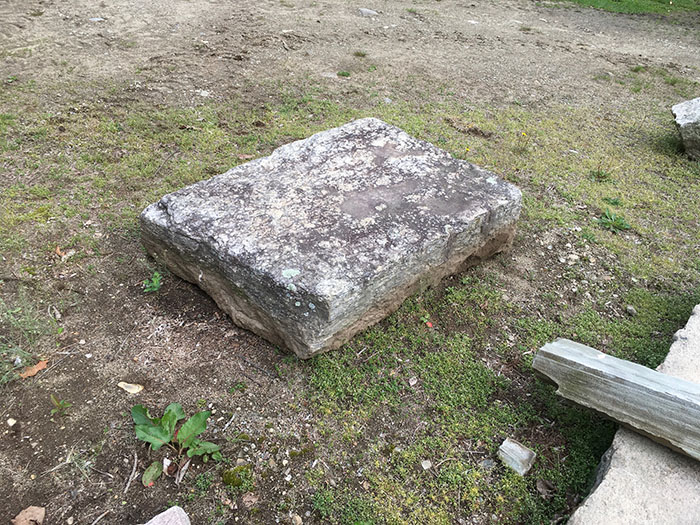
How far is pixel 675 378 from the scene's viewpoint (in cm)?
209

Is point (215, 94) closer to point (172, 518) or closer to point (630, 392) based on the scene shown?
point (172, 518)

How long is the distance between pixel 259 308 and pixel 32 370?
1119 mm

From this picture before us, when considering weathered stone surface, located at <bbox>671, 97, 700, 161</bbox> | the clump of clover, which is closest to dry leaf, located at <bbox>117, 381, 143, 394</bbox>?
the clump of clover

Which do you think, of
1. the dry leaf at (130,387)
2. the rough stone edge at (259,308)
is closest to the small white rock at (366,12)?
the rough stone edge at (259,308)

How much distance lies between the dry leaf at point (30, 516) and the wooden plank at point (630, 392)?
6.92 feet

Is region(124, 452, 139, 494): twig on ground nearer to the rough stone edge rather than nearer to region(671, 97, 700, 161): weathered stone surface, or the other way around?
the rough stone edge

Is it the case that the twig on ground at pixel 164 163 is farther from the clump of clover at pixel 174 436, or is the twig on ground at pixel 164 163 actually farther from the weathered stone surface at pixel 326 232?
the clump of clover at pixel 174 436

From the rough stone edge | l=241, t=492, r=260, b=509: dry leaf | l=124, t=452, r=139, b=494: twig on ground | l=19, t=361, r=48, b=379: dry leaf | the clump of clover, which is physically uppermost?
the rough stone edge

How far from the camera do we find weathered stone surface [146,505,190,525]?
5.88 feet

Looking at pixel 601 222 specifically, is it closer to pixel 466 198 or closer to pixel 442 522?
pixel 466 198

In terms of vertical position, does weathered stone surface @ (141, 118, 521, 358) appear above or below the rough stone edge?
above

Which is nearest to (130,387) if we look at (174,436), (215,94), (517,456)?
(174,436)

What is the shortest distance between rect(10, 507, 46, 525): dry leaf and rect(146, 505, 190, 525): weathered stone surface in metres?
0.47

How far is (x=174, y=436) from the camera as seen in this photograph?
2.14 m
